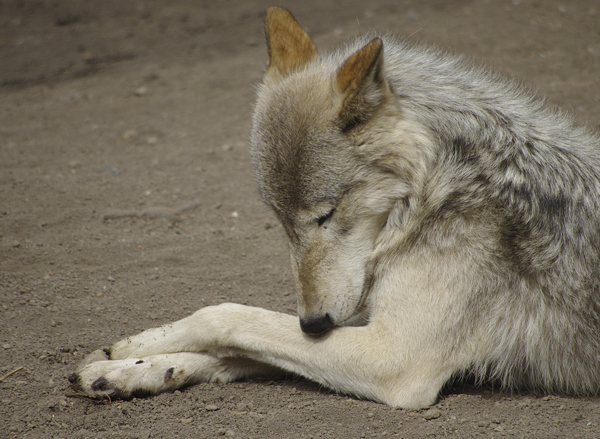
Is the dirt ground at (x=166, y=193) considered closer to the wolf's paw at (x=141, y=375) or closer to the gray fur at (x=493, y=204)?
the wolf's paw at (x=141, y=375)

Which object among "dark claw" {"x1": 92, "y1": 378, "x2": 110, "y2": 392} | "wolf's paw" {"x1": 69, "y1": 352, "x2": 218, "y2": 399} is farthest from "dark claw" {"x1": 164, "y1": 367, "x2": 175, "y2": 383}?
"dark claw" {"x1": 92, "y1": 378, "x2": 110, "y2": 392}

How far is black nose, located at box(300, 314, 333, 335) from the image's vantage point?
302 centimetres

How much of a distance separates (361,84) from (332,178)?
507 millimetres

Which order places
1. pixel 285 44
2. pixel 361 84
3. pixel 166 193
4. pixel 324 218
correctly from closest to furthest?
1. pixel 361 84
2. pixel 324 218
3. pixel 285 44
4. pixel 166 193

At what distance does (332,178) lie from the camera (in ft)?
9.61

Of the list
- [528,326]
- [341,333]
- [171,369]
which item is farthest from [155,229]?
A: [528,326]

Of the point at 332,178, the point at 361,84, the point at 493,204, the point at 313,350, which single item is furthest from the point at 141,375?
the point at 493,204

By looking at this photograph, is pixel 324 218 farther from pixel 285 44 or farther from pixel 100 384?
pixel 100 384

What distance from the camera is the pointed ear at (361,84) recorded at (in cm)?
270

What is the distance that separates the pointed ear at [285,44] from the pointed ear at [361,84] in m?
0.74

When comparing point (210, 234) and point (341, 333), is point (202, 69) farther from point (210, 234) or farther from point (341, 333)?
point (341, 333)

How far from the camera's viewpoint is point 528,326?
3.04 meters

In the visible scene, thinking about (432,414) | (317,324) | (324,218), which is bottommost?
(432,414)

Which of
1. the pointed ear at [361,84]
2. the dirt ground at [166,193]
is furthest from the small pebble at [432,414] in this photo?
the pointed ear at [361,84]
